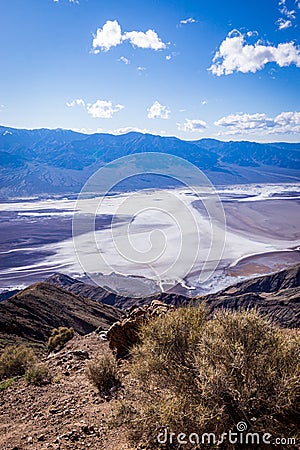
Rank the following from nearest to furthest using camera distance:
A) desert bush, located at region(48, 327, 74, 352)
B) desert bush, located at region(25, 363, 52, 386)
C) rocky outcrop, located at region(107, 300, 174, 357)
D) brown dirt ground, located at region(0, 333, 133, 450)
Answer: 1. brown dirt ground, located at region(0, 333, 133, 450)
2. desert bush, located at region(25, 363, 52, 386)
3. rocky outcrop, located at region(107, 300, 174, 357)
4. desert bush, located at region(48, 327, 74, 352)

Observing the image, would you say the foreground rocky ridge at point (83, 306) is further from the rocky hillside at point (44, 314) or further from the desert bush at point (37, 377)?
the desert bush at point (37, 377)

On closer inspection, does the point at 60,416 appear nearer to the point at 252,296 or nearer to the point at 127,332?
the point at 127,332

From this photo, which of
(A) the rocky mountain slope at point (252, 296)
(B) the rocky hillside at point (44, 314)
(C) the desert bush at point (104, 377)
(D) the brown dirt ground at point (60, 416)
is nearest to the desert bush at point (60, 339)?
(B) the rocky hillside at point (44, 314)

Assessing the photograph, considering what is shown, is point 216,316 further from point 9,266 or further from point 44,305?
Result: point 9,266

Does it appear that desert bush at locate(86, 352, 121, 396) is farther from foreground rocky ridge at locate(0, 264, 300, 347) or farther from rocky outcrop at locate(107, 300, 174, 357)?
foreground rocky ridge at locate(0, 264, 300, 347)

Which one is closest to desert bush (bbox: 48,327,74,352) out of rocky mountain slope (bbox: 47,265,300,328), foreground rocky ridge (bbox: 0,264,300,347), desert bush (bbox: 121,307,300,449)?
foreground rocky ridge (bbox: 0,264,300,347)
